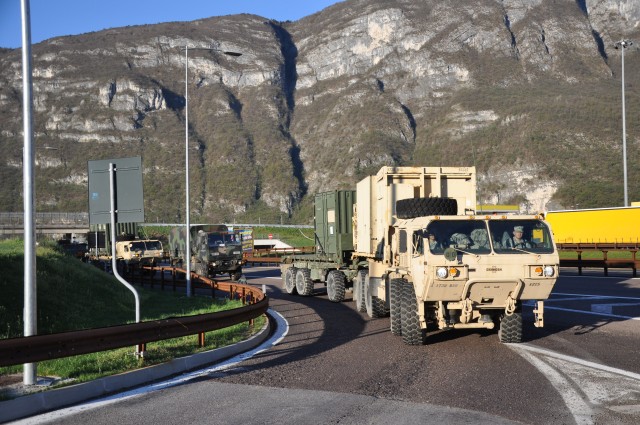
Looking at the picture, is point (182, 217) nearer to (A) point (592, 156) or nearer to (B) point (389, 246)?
(A) point (592, 156)

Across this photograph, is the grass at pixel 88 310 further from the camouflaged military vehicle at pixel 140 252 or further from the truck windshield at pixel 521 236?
the camouflaged military vehicle at pixel 140 252

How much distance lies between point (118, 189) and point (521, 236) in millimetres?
6963

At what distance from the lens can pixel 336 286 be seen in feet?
65.3

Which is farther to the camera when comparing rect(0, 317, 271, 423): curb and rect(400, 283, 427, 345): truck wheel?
rect(400, 283, 427, 345): truck wheel

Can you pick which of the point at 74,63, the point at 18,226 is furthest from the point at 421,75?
the point at 18,226

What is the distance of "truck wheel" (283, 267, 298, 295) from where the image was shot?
77.2 feet

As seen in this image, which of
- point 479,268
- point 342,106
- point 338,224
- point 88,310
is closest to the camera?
point 479,268

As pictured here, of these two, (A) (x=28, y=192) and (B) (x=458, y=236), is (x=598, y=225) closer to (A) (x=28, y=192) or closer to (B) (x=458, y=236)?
(B) (x=458, y=236)

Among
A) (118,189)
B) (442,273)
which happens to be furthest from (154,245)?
(442,273)

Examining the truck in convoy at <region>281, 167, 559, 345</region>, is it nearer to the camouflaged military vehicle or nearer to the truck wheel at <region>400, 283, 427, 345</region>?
the truck wheel at <region>400, 283, 427, 345</region>

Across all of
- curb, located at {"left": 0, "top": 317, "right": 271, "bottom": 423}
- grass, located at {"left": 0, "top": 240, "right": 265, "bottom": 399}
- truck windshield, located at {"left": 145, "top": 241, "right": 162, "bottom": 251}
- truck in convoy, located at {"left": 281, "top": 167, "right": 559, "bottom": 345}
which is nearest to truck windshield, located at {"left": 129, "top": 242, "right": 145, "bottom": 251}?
truck windshield, located at {"left": 145, "top": 241, "right": 162, "bottom": 251}

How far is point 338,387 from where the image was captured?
27.0 ft

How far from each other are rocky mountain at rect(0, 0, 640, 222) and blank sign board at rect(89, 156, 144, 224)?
72786 millimetres

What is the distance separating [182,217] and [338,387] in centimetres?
9652
